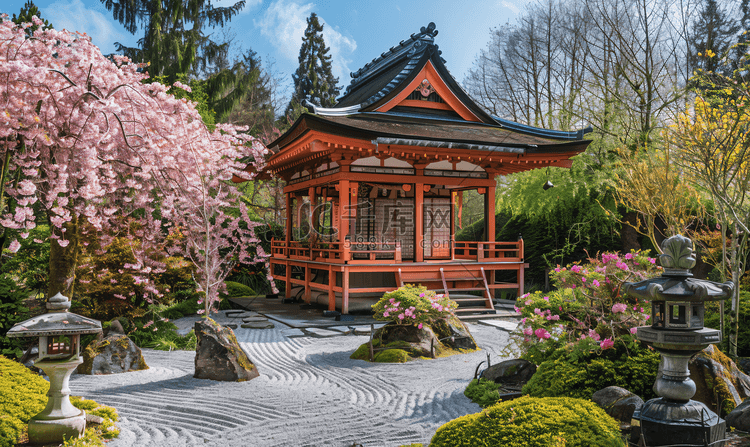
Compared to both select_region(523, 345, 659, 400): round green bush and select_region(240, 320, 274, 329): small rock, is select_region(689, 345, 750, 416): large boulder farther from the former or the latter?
select_region(240, 320, 274, 329): small rock

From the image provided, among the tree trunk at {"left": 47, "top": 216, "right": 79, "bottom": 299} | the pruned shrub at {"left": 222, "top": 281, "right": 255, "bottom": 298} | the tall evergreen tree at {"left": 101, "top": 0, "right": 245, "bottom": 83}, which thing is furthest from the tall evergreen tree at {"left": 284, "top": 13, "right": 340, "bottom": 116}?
the tree trunk at {"left": 47, "top": 216, "right": 79, "bottom": 299}

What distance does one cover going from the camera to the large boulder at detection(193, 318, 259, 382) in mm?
6250

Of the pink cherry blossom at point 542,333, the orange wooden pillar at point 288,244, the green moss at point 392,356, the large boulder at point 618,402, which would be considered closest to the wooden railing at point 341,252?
the orange wooden pillar at point 288,244

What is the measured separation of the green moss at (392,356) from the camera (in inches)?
291

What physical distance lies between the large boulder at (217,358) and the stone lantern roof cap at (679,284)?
15.7ft

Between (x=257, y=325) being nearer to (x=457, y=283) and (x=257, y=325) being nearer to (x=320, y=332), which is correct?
(x=320, y=332)

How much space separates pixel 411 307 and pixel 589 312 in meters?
3.10

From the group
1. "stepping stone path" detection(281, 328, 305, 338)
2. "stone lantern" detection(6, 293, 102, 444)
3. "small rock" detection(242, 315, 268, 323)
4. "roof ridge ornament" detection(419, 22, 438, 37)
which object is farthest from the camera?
"roof ridge ornament" detection(419, 22, 438, 37)

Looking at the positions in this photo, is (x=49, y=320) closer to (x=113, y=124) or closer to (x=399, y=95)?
(x=113, y=124)

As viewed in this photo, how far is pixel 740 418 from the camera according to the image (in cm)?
392

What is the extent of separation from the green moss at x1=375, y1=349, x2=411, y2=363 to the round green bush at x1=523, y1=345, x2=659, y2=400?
2708 millimetres

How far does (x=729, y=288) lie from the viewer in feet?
11.8

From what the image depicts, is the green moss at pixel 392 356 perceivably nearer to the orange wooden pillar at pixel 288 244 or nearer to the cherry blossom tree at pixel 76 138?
the cherry blossom tree at pixel 76 138

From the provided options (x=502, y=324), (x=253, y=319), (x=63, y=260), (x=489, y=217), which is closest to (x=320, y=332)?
(x=253, y=319)
